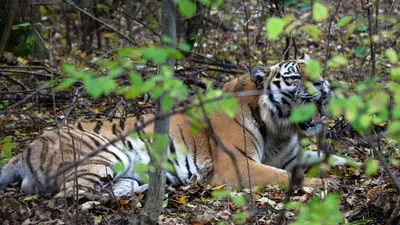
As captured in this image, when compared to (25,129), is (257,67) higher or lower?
higher

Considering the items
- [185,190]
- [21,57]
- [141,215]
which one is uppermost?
[21,57]

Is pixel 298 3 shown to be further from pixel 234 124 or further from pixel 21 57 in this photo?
pixel 234 124

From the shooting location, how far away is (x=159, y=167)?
330cm

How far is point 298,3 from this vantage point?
42.0 ft

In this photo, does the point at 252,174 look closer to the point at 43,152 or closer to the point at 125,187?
the point at 125,187

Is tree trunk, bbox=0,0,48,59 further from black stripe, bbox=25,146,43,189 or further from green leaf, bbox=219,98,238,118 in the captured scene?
green leaf, bbox=219,98,238,118

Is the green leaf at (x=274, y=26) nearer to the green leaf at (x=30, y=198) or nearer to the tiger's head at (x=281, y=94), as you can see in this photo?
the green leaf at (x=30, y=198)

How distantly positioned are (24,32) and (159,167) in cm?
523

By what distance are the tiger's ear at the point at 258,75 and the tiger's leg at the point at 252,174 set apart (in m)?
0.70

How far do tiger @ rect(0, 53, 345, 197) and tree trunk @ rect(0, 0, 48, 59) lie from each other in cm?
259

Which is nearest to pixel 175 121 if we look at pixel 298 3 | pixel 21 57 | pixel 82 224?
pixel 82 224

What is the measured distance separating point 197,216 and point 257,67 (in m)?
1.75

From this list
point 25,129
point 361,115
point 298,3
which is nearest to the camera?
point 361,115

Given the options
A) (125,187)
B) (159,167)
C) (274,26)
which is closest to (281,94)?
(125,187)
